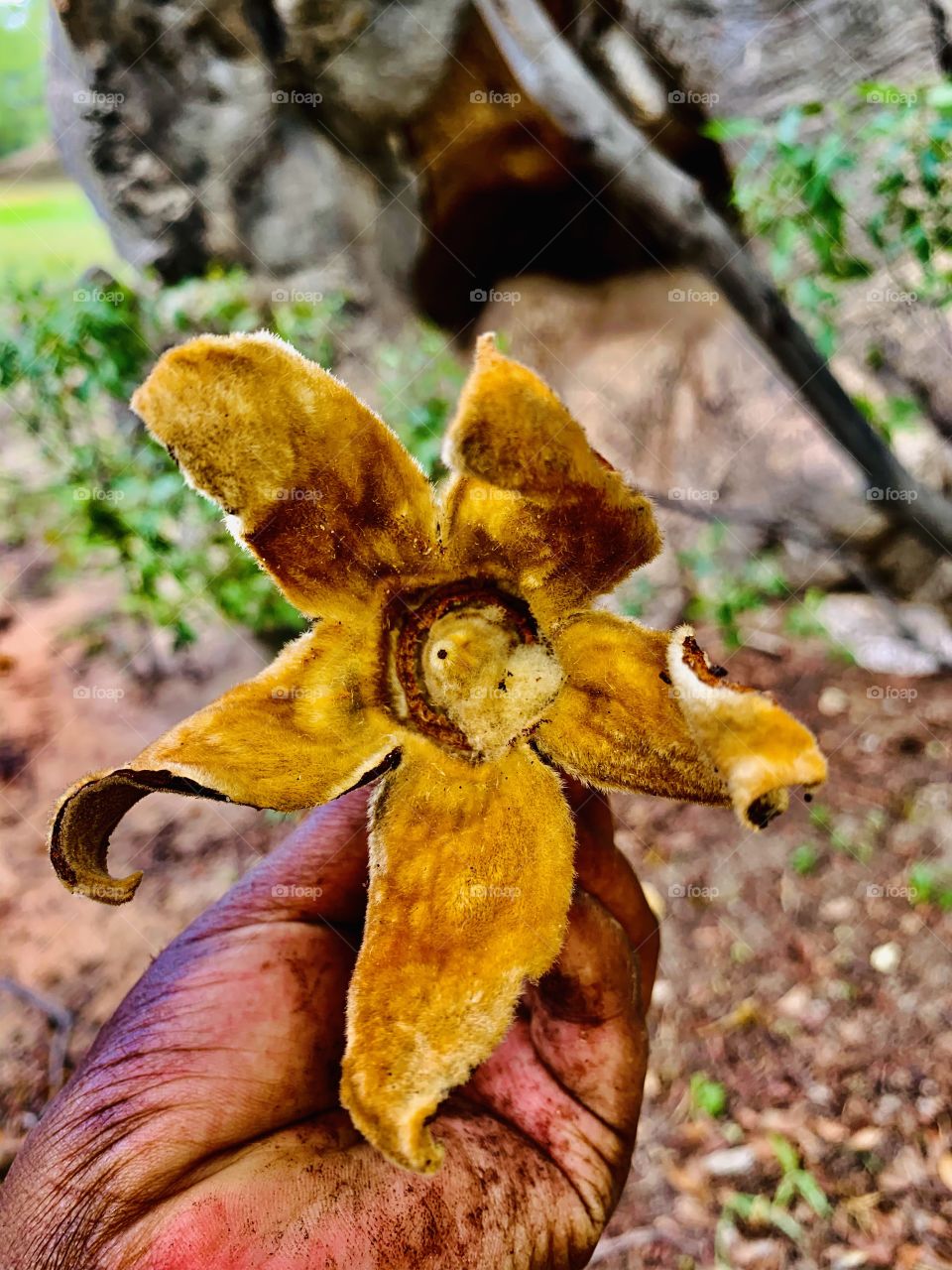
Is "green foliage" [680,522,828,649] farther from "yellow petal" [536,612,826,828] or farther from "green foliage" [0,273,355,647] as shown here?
"yellow petal" [536,612,826,828]

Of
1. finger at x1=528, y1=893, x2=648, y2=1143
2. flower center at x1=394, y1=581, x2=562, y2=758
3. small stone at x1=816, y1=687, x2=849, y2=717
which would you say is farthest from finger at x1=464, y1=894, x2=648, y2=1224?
small stone at x1=816, y1=687, x2=849, y2=717

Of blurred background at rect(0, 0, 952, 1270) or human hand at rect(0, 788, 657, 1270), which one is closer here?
human hand at rect(0, 788, 657, 1270)

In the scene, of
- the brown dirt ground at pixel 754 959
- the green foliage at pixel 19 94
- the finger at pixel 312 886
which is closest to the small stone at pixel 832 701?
the brown dirt ground at pixel 754 959

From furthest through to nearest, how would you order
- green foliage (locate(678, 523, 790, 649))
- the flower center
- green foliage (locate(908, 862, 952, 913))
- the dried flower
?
1. green foliage (locate(678, 523, 790, 649))
2. green foliage (locate(908, 862, 952, 913))
3. the flower center
4. the dried flower

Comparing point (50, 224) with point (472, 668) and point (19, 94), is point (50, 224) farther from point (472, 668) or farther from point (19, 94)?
point (472, 668)

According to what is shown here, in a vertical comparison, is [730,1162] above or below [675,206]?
below

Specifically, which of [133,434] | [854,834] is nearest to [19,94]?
[133,434]

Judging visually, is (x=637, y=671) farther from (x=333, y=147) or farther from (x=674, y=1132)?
(x=333, y=147)

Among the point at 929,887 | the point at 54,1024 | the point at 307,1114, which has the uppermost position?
the point at 307,1114
